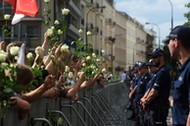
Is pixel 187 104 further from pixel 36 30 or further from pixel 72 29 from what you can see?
pixel 72 29

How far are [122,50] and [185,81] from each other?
125 meters

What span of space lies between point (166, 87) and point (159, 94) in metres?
0.17

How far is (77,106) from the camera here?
29.7 feet

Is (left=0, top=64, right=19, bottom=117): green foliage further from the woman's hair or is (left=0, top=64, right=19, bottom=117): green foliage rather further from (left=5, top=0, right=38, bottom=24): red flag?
(left=5, top=0, right=38, bottom=24): red flag

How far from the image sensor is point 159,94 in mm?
9617

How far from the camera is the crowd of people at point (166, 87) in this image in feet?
19.3

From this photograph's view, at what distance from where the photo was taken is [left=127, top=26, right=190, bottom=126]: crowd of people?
589 cm

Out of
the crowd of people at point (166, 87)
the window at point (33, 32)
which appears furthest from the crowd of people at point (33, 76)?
the window at point (33, 32)

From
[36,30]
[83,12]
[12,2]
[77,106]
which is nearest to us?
[77,106]

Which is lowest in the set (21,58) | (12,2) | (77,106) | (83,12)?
(77,106)

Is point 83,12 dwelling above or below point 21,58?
above

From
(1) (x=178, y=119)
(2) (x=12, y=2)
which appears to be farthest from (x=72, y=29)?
(1) (x=178, y=119)

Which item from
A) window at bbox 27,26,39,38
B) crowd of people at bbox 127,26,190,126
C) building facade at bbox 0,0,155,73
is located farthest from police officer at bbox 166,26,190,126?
window at bbox 27,26,39,38

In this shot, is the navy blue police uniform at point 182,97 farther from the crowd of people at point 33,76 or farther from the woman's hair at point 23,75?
the woman's hair at point 23,75
